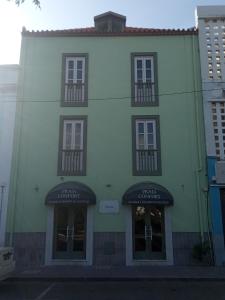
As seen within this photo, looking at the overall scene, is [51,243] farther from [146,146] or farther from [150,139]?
[150,139]

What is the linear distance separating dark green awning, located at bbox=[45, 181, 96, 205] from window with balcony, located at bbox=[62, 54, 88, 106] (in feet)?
12.4

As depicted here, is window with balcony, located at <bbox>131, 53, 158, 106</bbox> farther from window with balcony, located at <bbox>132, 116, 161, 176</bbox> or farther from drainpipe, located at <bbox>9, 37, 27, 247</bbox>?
drainpipe, located at <bbox>9, 37, 27, 247</bbox>

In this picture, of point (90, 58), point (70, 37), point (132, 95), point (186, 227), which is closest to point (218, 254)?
point (186, 227)

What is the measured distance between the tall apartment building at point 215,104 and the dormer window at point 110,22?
3.60m

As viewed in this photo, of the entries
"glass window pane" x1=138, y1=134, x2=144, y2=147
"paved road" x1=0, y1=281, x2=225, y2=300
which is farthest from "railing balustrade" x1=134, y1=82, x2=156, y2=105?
"paved road" x1=0, y1=281, x2=225, y2=300

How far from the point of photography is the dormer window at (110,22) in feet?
56.1

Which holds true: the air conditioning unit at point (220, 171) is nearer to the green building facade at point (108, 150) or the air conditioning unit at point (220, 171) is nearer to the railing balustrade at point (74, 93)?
the green building facade at point (108, 150)

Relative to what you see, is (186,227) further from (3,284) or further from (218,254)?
(3,284)

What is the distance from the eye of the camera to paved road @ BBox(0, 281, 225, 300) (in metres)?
8.68

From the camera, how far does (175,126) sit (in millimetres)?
15398

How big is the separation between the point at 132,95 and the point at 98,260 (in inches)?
279

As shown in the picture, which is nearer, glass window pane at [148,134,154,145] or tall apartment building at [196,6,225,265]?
tall apartment building at [196,6,225,265]

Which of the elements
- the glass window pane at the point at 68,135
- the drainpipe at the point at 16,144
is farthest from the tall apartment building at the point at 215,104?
the drainpipe at the point at 16,144

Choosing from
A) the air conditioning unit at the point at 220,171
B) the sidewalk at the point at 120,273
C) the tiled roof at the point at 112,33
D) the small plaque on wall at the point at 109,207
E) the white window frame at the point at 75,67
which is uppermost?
the tiled roof at the point at 112,33
